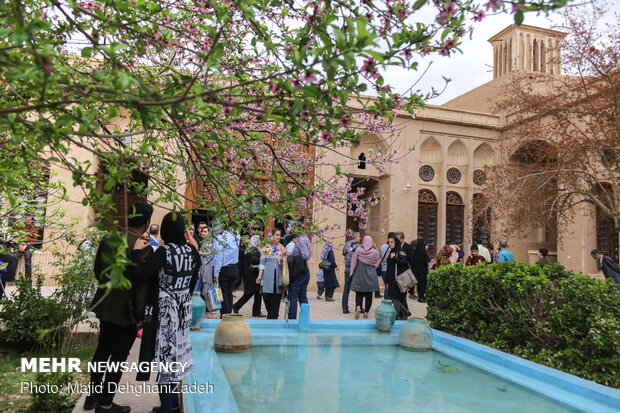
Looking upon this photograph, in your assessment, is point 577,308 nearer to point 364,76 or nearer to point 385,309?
point 385,309

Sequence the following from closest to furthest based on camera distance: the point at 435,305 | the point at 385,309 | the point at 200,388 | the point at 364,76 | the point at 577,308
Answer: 1. the point at 364,76
2. the point at 200,388
3. the point at 577,308
4. the point at 385,309
5. the point at 435,305

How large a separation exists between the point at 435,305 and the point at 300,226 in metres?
4.68

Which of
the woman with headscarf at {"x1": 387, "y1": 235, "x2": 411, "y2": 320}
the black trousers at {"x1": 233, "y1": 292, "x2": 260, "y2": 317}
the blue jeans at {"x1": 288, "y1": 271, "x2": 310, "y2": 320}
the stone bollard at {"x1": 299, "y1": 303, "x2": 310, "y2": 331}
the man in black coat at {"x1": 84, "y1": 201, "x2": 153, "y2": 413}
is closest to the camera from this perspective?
the man in black coat at {"x1": 84, "y1": 201, "x2": 153, "y2": 413}

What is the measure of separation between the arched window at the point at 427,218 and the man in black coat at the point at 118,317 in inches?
602

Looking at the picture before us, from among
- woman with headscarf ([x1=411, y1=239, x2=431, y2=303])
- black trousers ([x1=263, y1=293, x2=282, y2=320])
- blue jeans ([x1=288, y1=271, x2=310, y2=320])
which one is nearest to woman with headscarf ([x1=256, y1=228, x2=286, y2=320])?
black trousers ([x1=263, y1=293, x2=282, y2=320])

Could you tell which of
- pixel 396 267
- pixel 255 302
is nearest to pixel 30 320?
pixel 255 302

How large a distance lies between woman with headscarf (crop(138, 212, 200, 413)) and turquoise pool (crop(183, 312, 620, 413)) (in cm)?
32

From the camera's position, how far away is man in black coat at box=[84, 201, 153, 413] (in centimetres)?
345

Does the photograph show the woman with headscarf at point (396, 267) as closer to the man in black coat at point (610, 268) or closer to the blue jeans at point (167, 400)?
the man in black coat at point (610, 268)

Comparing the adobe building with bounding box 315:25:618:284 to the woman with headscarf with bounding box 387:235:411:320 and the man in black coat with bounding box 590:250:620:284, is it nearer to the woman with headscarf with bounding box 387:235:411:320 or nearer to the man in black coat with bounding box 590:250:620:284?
the woman with headscarf with bounding box 387:235:411:320

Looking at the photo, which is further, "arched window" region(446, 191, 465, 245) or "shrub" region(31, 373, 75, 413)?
"arched window" region(446, 191, 465, 245)

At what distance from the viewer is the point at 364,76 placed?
7.78ft

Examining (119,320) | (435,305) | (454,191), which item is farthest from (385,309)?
(454,191)

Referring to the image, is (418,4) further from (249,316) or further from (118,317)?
(249,316)
